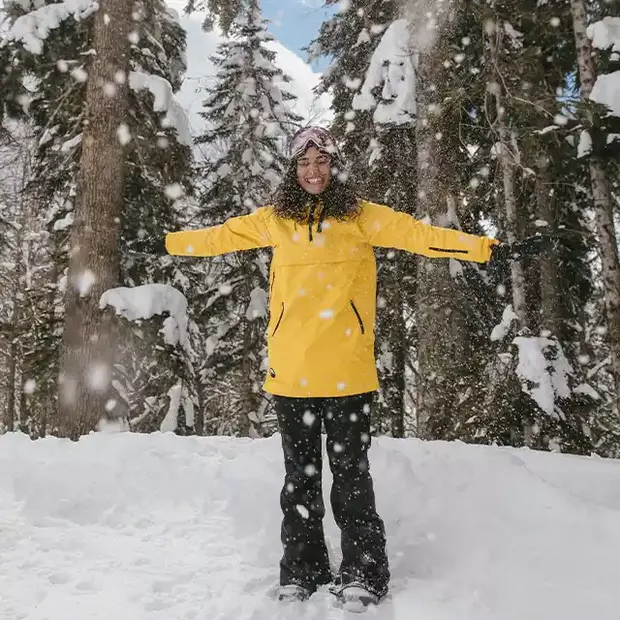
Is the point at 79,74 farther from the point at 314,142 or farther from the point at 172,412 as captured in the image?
the point at 172,412

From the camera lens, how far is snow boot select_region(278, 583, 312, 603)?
2.91 m

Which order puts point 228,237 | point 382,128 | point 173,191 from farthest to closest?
point 173,191
point 382,128
point 228,237

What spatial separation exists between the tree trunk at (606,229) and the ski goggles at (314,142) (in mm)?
4352

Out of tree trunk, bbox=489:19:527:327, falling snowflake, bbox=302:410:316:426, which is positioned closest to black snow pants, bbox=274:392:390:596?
falling snowflake, bbox=302:410:316:426

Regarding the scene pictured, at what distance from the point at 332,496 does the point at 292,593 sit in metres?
0.52

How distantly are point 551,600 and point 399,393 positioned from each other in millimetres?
9992

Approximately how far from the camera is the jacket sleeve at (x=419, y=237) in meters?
3.16

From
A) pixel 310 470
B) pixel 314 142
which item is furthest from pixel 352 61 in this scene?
pixel 310 470

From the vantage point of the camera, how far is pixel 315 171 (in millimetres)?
3293

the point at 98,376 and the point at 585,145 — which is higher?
the point at 585,145

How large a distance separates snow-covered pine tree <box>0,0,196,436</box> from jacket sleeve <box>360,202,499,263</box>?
158 inches

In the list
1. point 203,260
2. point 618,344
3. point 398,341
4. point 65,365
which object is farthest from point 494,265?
point 203,260

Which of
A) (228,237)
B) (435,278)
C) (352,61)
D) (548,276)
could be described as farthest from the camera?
(352,61)

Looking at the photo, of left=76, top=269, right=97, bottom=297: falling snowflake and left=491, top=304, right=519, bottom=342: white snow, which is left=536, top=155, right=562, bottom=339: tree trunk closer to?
left=491, top=304, right=519, bottom=342: white snow
